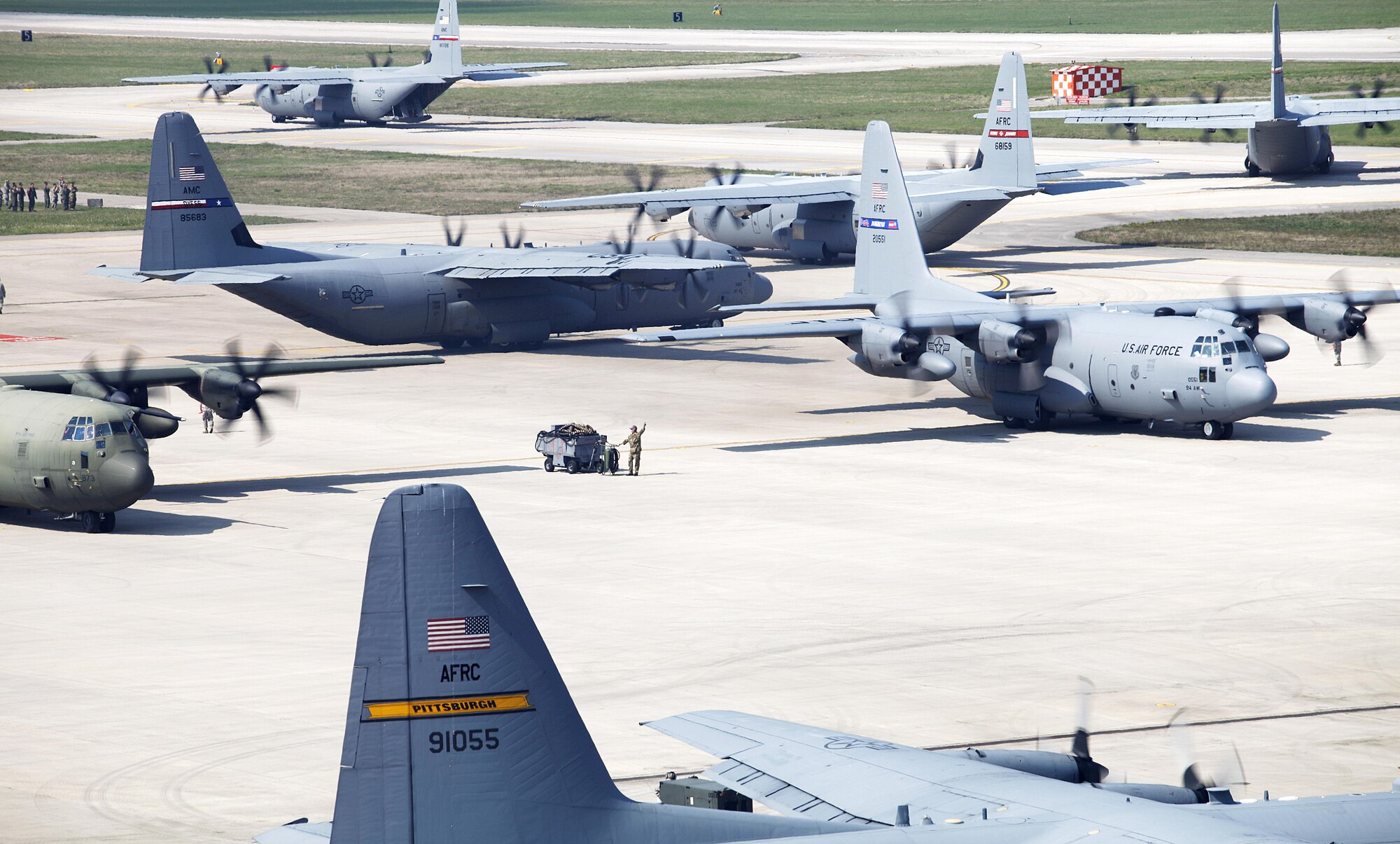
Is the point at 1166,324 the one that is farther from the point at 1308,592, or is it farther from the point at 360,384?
the point at 360,384

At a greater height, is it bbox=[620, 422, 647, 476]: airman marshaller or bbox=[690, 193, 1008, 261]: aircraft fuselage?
bbox=[690, 193, 1008, 261]: aircraft fuselage

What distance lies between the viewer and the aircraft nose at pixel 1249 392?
4331cm

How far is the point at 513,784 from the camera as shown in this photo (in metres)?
15.1

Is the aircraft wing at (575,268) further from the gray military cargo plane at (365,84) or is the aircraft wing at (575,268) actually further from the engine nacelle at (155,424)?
the gray military cargo plane at (365,84)

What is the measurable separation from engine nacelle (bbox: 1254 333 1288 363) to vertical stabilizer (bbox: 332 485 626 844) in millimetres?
34445

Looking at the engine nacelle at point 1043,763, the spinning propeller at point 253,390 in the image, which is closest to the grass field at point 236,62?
the spinning propeller at point 253,390

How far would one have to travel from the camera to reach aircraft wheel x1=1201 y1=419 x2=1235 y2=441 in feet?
148

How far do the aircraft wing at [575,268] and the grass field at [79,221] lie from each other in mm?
35513

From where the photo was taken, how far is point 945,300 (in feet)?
164

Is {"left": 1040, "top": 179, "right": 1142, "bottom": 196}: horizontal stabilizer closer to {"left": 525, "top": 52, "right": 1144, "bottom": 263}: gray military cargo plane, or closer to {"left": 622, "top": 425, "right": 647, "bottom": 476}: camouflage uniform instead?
{"left": 525, "top": 52, "right": 1144, "bottom": 263}: gray military cargo plane

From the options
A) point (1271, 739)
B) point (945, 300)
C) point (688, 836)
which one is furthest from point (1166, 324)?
point (688, 836)

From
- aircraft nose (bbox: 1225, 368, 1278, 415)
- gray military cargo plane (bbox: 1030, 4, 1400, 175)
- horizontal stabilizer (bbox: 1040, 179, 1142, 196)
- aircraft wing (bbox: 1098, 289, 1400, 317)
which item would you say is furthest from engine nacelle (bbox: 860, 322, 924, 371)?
gray military cargo plane (bbox: 1030, 4, 1400, 175)

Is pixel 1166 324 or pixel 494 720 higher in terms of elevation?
pixel 1166 324

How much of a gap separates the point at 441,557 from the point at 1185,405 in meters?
32.4
